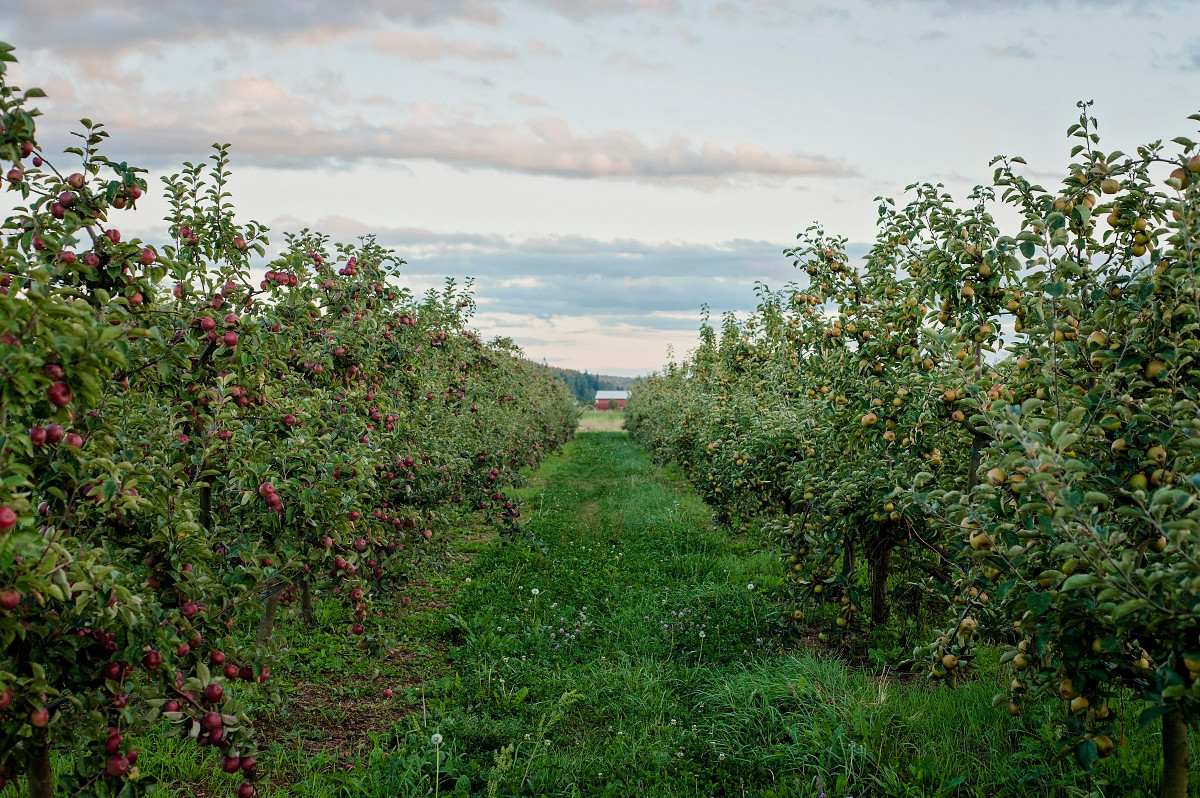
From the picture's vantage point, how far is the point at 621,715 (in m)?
5.16

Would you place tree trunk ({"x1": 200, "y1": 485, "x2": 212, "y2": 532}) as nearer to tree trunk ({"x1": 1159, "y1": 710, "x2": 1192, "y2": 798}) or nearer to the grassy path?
the grassy path

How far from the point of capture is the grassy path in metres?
4.16

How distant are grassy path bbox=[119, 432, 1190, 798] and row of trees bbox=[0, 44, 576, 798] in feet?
3.27

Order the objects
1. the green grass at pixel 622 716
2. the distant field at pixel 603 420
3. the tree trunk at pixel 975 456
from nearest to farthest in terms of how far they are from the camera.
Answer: the green grass at pixel 622 716
the tree trunk at pixel 975 456
the distant field at pixel 603 420

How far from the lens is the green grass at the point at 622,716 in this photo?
4129mm

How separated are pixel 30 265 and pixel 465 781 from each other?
11.0 ft

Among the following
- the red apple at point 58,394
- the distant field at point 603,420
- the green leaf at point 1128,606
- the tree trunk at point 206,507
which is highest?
the red apple at point 58,394

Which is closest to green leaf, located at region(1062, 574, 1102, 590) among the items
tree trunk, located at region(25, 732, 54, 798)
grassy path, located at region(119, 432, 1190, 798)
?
grassy path, located at region(119, 432, 1190, 798)

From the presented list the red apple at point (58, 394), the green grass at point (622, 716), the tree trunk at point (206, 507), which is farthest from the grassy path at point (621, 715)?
the red apple at point (58, 394)

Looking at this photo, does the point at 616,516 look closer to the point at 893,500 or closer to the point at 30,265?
the point at 893,500

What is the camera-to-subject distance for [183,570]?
9.84ft

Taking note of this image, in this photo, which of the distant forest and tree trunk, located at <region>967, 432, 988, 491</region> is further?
the distant forest

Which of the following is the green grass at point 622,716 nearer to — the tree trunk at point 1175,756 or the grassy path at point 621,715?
the grassy path at point 621,715

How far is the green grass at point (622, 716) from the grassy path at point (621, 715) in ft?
0.05
